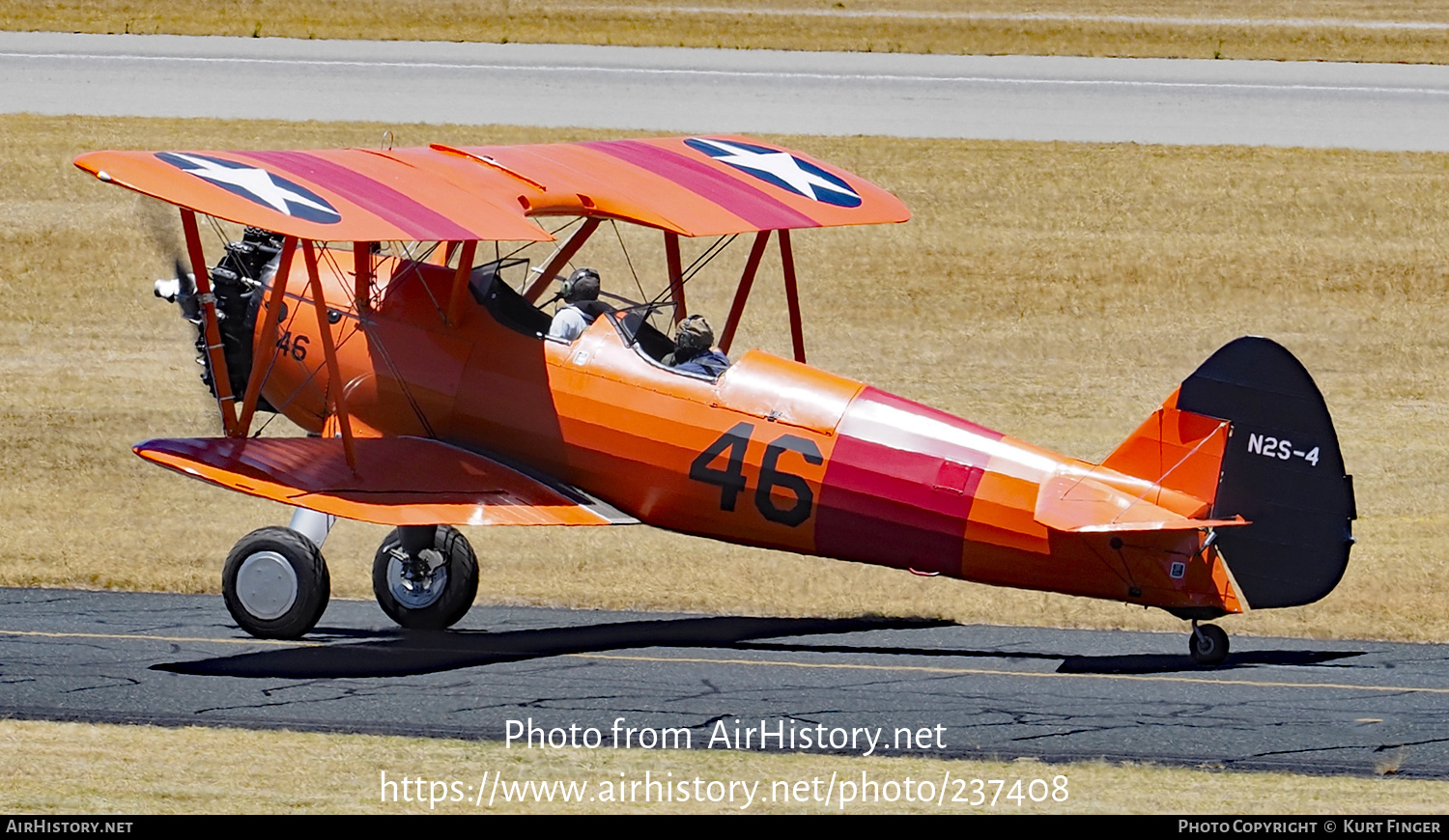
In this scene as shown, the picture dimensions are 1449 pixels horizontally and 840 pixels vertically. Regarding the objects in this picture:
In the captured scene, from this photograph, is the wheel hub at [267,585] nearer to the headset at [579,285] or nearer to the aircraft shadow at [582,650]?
the aircraft shadow at [582,650]

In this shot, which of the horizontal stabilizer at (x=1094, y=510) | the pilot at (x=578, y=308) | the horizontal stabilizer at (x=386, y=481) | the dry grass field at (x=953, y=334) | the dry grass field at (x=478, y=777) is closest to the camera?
the dry grass field at (x=478, y=777)

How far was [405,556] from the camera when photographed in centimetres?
1570

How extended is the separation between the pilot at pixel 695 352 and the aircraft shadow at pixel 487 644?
194 cm

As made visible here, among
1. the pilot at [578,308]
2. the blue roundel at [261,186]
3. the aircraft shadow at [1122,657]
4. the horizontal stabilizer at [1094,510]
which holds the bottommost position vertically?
the aircraft shadow at [1122,657]

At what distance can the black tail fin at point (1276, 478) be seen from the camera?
13078 mm

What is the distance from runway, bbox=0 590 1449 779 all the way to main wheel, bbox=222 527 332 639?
0.85ft

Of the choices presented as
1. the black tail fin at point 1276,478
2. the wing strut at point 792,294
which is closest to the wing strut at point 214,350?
the wing strut at point 792,294

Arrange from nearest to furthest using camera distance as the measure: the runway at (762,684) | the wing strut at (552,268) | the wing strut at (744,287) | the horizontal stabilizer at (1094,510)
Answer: the runway at (762,684) < the horizontal stabilizer at (1094,510) < the wing strut at (552,268) < the wing strut at (744,287)

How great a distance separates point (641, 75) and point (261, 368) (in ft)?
62.2

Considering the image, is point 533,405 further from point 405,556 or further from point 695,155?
point 695,155

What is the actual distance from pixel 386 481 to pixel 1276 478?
5647 mm

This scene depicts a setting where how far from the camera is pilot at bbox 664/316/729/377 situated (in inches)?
579

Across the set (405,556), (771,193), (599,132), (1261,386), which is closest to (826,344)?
(599,132)

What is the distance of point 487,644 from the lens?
15.2 metres
